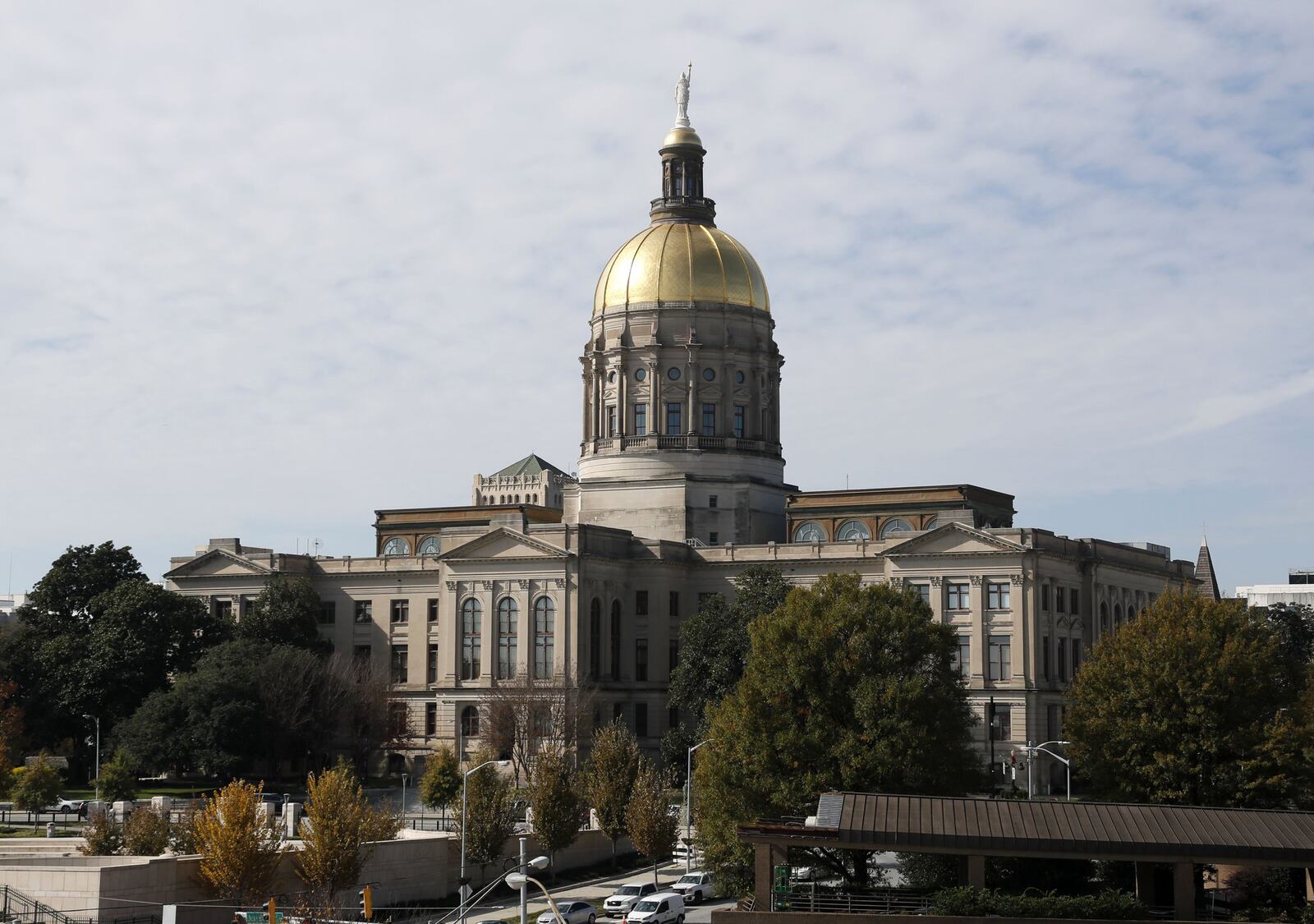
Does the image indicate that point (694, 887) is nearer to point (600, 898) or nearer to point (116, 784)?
point (600, 898)

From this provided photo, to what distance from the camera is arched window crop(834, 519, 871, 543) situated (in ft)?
444

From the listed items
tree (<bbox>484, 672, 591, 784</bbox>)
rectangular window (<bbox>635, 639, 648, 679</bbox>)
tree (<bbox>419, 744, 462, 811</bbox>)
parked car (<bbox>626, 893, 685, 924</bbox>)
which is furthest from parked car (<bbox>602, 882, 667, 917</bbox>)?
rectangular window (<bbox>635, 639, 648, 679</bbox>)

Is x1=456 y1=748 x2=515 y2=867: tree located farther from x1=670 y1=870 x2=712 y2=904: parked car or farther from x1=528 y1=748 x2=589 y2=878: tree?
x1=670 y1=870 x2=712 y2=904: parked car

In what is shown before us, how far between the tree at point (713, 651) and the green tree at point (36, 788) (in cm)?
3543

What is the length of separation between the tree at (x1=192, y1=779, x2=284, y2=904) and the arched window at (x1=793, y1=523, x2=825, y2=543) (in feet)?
236

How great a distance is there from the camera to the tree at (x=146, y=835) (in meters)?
72.9

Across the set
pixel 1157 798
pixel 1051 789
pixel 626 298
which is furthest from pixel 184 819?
pixel 626 298

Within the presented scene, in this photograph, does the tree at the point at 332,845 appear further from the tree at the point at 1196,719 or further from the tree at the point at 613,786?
the tree at the point at 1196,719

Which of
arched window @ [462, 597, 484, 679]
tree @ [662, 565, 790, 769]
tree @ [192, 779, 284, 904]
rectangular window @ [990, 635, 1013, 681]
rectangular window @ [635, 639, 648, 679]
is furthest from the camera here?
rectangular window @ [635, 639, 648, 679]

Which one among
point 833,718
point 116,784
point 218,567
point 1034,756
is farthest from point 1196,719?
point 218,567

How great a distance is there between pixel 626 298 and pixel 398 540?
26.7m

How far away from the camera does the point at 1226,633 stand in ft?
278

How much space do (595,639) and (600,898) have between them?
161 ft

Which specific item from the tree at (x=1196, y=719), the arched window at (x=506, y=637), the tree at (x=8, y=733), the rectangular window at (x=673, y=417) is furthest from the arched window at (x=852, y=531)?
the tree at (x=8, y=733)
